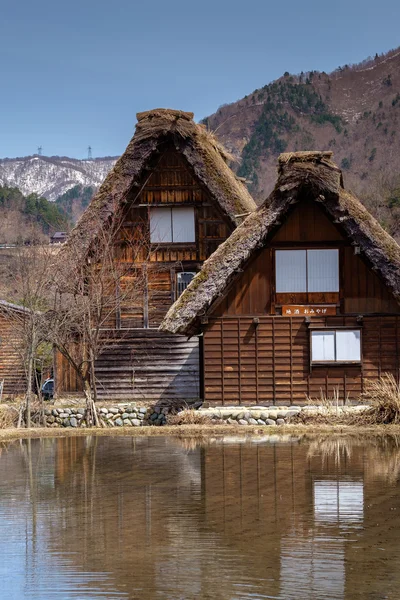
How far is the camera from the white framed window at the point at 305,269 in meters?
Result: 23.8

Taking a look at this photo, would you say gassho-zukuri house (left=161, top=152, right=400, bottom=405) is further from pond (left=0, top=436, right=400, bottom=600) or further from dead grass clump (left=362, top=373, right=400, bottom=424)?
pond (left=0, top=436, right=400, bottom=600)

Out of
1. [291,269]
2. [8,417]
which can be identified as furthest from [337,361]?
[8,417]

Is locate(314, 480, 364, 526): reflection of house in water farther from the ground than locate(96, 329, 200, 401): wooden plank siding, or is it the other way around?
locate(96, 329, 200, 401): wooden plank siding

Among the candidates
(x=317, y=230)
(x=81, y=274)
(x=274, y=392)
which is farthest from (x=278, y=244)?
(x=81, y=274)

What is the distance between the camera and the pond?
9055mm

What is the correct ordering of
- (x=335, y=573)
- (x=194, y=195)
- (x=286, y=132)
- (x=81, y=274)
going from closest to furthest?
(x=335, y=573)
(x=81, y=274)
(x=194, y=195)
(x=286, y=132)

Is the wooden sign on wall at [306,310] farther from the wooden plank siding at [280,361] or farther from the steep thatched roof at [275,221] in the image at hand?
the steep thatched roof at [275,221]

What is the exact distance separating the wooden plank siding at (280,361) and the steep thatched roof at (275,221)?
120 cm

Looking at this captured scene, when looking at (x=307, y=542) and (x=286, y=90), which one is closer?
(x=307, y=542)

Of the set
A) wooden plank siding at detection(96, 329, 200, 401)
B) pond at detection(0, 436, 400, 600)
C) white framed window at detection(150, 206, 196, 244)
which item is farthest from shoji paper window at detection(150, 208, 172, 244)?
pond at detection(0, 436, 400, 600)

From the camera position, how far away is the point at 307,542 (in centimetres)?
1054

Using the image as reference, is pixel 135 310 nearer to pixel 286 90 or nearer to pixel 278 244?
Answer: pixel 278 244

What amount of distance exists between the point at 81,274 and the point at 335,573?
17.2 m

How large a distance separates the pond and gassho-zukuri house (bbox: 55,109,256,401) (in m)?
9.26
